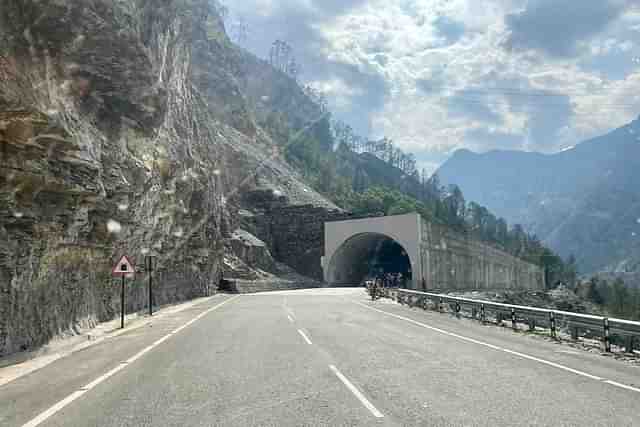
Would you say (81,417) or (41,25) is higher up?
(41,25)

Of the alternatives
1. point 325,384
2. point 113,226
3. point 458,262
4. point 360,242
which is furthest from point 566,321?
point 360,242

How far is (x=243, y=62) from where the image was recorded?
14562 cm

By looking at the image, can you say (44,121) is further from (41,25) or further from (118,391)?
(118,391)

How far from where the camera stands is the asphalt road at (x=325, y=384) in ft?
19.4

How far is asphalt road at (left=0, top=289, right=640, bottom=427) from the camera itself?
5898mm

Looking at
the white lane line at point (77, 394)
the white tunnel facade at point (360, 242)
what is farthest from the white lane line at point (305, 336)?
the white tunnel facade at point (360, 242)

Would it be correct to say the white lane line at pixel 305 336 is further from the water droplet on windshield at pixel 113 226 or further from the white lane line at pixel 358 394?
the water droplet on windshield at pixel 113 226

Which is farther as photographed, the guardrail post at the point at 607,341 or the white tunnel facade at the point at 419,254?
the white tunnel facade at the point at 419,254

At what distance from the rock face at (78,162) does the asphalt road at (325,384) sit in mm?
2143

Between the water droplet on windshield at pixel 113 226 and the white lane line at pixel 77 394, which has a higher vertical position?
the water droplet on windshield at pixel 113 226

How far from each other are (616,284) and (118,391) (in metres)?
151

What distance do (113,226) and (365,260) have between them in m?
54.4

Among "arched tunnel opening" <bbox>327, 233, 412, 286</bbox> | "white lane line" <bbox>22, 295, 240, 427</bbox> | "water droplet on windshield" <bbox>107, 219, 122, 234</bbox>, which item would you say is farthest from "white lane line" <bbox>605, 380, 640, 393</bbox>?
"arched tunnel opening" <bbox>327, 233, 412, 286</bbox>

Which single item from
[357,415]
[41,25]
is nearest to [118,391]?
[357,415]
